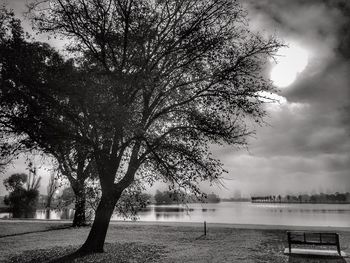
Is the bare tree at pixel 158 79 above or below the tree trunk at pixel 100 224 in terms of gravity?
above

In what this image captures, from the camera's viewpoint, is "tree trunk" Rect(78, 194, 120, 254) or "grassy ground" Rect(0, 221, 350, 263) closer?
"grassy ground" Rect(0, 221, 350, 263)

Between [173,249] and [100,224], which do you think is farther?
[173,249]

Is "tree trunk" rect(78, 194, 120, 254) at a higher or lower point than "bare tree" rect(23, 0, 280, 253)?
lower

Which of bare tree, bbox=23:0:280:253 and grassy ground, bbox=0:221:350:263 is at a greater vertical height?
bare tree, bbox=23:0:280:253

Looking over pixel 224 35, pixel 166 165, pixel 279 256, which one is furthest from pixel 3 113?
pixel 279 256

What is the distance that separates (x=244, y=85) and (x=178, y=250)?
8.33 meters

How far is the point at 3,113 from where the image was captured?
1215 centimetres

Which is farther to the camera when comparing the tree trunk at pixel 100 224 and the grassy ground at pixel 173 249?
the tree trunk at pixel 100 224

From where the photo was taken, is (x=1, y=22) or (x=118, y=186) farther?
(x=118, y=186)

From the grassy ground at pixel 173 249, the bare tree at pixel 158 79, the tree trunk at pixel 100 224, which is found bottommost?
the grassy ground at pixel 173 249

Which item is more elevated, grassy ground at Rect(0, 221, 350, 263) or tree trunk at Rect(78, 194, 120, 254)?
tree trunk at Rect(78, 194, 120, 254)

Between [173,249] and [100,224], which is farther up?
[100,224]

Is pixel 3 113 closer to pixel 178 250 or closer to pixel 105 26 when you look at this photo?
pixel 105 26

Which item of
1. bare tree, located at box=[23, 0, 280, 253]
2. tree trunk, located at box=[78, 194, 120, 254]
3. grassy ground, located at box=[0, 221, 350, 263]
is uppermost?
bare tree, located at box=[23, 0, 280, 253]
